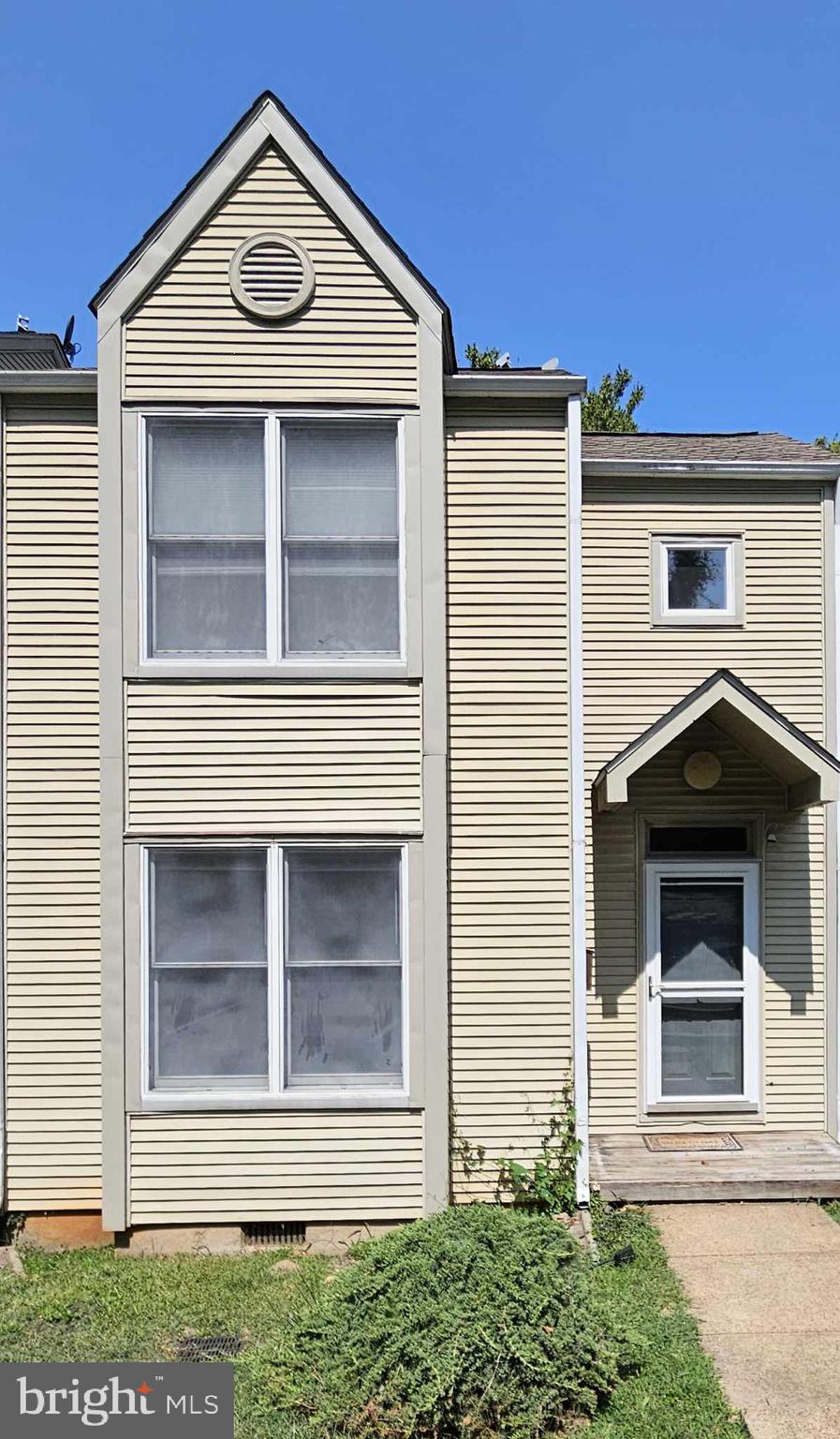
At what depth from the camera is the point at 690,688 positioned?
308 inches

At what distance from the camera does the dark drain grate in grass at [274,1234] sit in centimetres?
623

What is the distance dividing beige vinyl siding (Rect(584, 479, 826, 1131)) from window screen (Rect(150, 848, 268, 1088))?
9.26 ft

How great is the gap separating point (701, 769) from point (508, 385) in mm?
3282

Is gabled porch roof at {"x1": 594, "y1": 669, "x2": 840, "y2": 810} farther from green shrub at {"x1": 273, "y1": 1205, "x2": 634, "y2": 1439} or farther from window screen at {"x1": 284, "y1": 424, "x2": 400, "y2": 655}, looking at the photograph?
green shrub at {"x1": 273, "y1": 1205, "x2": 634, "y2": 1439}

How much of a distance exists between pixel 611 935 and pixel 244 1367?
163 inches

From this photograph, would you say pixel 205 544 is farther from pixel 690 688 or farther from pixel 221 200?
pixel 690 688

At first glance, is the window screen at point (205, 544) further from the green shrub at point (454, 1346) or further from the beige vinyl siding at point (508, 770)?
the green shrub at point (454, 1346)

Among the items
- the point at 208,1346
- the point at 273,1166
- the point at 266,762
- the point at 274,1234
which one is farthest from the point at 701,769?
the point at 208,1346

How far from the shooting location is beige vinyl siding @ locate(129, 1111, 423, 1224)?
6.20 metres

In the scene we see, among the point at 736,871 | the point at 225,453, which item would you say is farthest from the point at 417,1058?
the point at 225,453

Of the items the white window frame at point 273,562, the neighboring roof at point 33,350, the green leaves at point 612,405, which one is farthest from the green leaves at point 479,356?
the white window frame at point 273,562

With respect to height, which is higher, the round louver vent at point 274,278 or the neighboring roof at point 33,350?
the neighboring roof at point 33,350

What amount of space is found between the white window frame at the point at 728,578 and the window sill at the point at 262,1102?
4129 mm

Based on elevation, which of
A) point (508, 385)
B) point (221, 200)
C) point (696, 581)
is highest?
point (221, 200)
